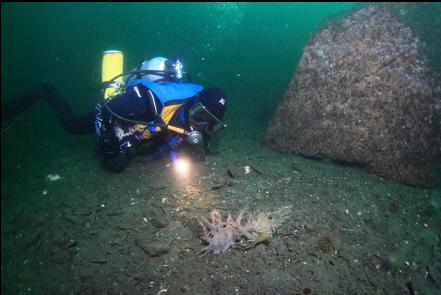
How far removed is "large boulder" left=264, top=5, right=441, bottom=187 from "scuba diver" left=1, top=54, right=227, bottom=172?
1644 mm

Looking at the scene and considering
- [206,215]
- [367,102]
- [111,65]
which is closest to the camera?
[206,215]

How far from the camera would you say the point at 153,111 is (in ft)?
13.9

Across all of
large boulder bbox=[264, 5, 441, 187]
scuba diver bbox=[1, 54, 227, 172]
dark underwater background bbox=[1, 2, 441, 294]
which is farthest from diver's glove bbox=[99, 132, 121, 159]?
large boulder bbox=[264, 5, 441, 187]

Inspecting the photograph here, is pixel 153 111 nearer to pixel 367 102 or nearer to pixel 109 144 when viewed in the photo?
pixel 109 144

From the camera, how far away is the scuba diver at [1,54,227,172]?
4.28 metres

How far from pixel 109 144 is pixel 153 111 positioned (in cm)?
91

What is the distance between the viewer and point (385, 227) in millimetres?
3820

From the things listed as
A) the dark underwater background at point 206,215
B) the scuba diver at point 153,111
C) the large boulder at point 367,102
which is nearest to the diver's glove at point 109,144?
the scuba diver at point 153,111

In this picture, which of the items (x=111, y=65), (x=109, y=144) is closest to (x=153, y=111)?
(x=109, y=144)

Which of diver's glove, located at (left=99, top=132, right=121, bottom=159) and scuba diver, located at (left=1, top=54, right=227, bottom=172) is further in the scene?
diver's glove, located at (left=99, top=132, right=121, bottom=159)

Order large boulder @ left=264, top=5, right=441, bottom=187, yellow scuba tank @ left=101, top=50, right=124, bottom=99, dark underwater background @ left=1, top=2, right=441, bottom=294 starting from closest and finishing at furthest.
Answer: dark underwater background @ left=1, top=2, right=441, bottom=294 < large boulder @ left=264, top=5, right=441, bottom=187 < yellow scuba tank @ left=101, top=50, right=124, bottom=99

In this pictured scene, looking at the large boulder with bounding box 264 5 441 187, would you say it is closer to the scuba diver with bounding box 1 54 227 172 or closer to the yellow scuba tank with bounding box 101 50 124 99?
the scuba diver with bounding box 1 54 227 172

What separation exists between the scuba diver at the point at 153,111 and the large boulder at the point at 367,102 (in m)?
1.64

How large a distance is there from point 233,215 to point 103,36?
18.9 meters
